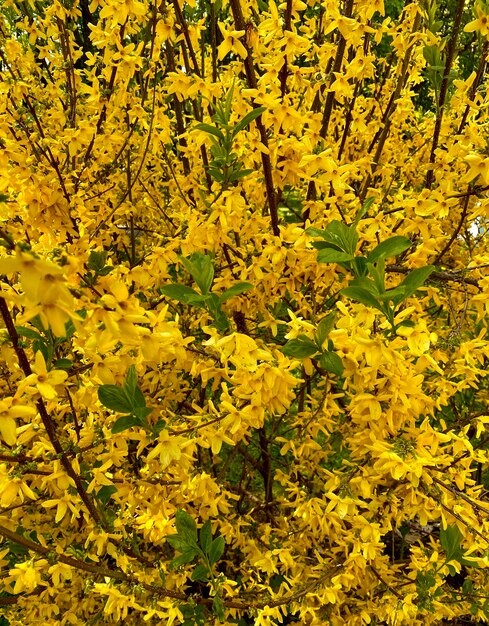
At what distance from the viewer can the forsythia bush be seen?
Answer: 1.50 meters

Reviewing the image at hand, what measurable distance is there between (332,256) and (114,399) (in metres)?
0.71

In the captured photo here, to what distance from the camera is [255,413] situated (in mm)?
1580

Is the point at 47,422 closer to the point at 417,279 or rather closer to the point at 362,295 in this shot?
the point at 362,295

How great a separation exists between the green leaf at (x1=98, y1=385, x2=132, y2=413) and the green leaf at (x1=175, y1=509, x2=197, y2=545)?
488mm

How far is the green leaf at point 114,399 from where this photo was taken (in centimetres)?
144

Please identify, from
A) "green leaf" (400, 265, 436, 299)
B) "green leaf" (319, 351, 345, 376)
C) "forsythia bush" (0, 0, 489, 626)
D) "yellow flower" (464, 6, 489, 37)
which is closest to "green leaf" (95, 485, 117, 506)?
"forsythia bush" (0, 0, 489, 626)

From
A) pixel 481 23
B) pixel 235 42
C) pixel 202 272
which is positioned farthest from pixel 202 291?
pixel 481 23

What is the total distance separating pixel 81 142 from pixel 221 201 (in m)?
0.91

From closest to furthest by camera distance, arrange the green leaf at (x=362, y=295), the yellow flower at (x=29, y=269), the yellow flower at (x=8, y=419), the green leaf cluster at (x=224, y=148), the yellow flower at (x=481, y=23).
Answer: the yellow flower at (x=29, y=269) → the yellow flower at (x=8, y=419) → the green leaf at (x=362, y=295) → the green leaf cluster at (x=224, y=148) → the yellow flower at (x=481, y=23)

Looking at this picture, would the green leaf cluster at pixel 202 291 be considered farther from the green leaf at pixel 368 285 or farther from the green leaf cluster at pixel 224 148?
the green leaf cluster at pixel 224 148

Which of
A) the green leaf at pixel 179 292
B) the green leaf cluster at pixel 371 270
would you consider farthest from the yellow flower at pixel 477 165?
the green leaf at pixel 179 292

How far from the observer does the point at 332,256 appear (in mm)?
1478

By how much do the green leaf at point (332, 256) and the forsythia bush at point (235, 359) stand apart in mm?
11

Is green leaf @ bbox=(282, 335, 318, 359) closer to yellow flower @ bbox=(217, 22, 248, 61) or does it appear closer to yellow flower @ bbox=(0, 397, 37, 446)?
yellow flower @ bbox=(0, 397, 37, 446)
